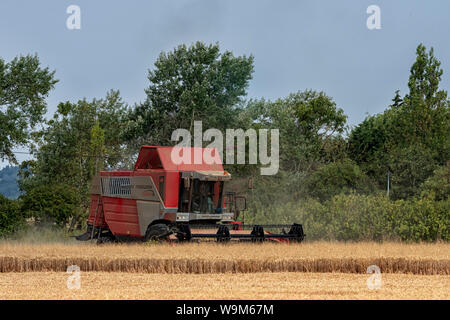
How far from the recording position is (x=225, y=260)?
13180 mm

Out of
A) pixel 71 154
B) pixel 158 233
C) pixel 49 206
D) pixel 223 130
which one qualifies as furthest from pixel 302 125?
pixel 158 233

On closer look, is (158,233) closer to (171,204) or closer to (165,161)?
(171,204)

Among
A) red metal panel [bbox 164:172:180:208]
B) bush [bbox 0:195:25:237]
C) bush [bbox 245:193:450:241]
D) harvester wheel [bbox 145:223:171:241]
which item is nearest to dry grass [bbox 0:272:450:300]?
harvester wheel [bbox 145:223:171:241]

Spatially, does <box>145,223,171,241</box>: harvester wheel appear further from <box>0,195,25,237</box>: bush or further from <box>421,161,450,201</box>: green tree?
<box>421,161,450,201</box>: green tree

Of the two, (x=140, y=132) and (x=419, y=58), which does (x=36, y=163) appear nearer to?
(x=140, y=132)

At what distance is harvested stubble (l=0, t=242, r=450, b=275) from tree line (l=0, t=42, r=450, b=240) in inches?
281

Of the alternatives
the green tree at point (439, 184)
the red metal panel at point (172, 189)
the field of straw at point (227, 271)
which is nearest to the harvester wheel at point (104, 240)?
the field of straw at point (227, 271)

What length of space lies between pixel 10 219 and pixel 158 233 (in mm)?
9132

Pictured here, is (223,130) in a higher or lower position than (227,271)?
higher

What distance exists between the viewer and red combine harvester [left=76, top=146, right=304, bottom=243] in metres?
15.9

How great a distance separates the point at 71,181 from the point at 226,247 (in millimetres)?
20793

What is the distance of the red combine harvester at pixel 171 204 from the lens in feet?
52.1

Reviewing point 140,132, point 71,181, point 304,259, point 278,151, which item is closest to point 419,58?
point 278,151
